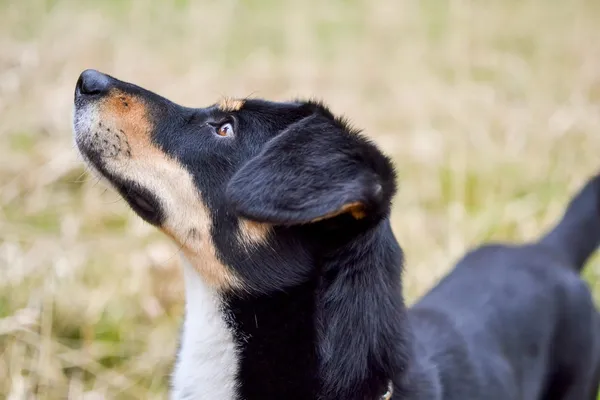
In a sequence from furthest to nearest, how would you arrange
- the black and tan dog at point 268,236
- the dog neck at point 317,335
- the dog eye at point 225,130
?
1. the dog eye at point 225,130
2. the dog neck at point 317,335
3. the black and tan dog at point 268,236

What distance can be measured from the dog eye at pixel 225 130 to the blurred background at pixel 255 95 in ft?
1.77

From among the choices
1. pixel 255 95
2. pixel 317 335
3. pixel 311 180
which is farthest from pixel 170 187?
pixel 255 95

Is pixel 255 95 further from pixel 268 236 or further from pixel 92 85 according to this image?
pixel 268 236

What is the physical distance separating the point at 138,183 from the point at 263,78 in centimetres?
490

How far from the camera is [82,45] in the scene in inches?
238

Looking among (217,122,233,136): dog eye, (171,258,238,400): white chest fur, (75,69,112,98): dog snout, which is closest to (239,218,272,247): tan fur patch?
(171,258,238,400): white chest fur

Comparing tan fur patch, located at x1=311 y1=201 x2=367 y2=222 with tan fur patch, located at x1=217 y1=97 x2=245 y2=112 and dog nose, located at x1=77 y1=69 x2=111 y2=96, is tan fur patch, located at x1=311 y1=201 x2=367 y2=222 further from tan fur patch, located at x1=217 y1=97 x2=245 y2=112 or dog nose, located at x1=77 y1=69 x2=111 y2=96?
dog nose, located at x1=77 y1=69 x2=111 y2=96

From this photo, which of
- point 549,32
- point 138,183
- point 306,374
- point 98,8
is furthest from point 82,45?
point 549,32

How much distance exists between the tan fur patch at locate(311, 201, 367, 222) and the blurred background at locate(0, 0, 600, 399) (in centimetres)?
105

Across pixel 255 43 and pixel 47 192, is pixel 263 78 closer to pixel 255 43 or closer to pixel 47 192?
pixel 255 43

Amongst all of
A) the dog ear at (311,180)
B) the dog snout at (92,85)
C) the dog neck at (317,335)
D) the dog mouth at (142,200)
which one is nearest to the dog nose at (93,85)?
the dog snout at (92,85)

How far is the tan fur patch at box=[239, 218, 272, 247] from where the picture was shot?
230 cm

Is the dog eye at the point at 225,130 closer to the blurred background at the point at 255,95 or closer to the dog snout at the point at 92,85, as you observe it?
the dog snout at the point at 92,85

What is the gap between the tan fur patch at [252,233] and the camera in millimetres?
2305
